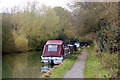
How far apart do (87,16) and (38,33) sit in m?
28.8

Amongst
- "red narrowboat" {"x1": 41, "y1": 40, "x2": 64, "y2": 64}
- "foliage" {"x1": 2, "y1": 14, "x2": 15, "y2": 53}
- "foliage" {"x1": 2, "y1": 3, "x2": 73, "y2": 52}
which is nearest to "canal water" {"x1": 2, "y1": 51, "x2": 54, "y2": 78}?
"red narrowboat" {"x1": 41, "y1": 40, "x2": 64, "y2": 64}

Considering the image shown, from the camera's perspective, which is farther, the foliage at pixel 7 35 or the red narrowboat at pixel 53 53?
the foliage at pixel 7 35

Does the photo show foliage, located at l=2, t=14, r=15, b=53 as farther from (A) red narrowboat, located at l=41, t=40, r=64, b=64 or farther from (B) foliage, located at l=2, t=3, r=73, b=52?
(A) red narrowboat, located at l=41, t=40, r=64, b=64

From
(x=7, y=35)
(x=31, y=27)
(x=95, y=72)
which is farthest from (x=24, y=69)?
(x=31, y=27)

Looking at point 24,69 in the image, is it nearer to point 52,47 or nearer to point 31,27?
point 52,47

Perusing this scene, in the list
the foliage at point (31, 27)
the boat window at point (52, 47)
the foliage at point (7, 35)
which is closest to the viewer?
the boat window at point (52, 47)

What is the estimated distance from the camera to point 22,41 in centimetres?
4262

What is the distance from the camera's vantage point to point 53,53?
2367 cm

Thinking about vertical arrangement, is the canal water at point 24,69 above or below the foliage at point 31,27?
below

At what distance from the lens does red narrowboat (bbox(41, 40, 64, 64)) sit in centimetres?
2305

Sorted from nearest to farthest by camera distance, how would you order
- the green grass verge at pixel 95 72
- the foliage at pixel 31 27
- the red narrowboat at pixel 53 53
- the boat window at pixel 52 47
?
the green grass verge at pixel 95 72, the red narrowboat at pixel 53 53, the boat window at pixel 52 47, the foliage at pixel 31 27

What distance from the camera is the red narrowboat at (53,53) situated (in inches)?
907

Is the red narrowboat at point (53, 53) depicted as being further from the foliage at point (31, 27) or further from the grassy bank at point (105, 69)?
the foliage at point (31, 27)

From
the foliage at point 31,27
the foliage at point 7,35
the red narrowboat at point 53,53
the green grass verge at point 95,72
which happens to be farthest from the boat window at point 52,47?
the foliage at point 7,35
